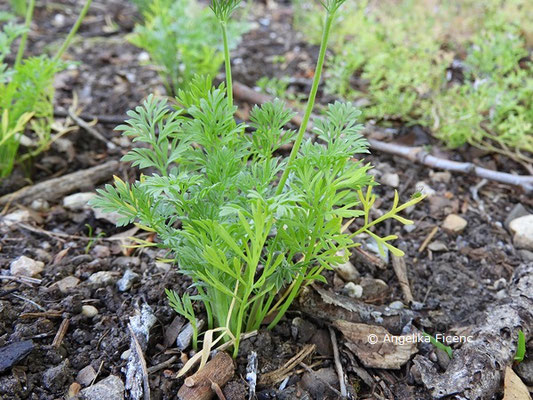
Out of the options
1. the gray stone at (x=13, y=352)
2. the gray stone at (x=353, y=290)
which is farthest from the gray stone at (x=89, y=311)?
the gray stone at (x=353, y=290)

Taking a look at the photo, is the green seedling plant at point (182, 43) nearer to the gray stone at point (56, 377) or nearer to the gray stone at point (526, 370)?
the gray stone at point (56, 377)

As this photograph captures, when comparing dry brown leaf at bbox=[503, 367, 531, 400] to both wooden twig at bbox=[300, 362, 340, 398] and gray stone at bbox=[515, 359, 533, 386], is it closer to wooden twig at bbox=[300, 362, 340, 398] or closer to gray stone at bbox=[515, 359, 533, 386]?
gray stone at bbox=[515, 359, 533, 386]

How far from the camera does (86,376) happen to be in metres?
1.66

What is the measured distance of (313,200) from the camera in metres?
1.46

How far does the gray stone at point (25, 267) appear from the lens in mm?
2029

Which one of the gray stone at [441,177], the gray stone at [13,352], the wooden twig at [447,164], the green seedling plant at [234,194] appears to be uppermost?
the green seedling plant at [234,194]

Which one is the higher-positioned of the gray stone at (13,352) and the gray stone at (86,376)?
the gray stone at (13,352)

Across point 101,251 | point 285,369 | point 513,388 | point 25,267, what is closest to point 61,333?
point 25,267

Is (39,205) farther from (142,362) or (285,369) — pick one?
(285,369)

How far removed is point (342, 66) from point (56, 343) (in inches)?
97.2

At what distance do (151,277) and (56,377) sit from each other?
0.52 m

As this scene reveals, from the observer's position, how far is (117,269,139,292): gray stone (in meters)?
2.00

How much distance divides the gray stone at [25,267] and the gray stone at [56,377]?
1.72ft

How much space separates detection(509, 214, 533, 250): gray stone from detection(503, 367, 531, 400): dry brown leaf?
2.83ft
